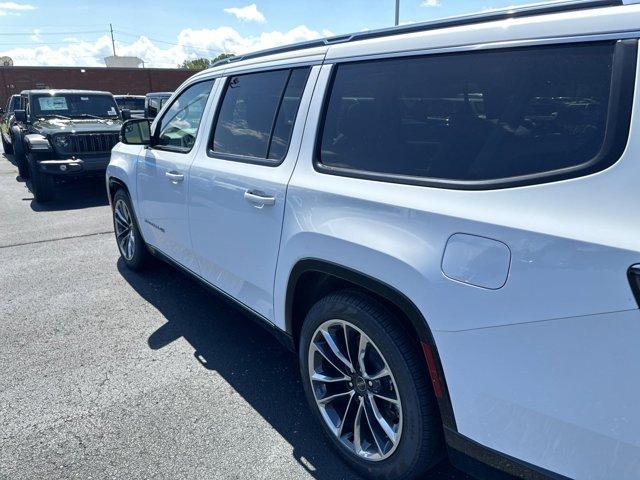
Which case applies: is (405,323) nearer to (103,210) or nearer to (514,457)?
(514,457)

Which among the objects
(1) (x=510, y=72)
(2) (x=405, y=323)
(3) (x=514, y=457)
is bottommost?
(3) (x=514, y=457)

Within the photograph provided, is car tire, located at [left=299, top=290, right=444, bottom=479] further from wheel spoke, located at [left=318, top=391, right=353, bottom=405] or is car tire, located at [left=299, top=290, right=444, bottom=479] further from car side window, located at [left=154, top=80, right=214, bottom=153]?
car side window, located at [left=154, top=80, right=214, bottom=153]

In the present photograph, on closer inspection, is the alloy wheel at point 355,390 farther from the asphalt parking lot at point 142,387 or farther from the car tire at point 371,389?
the asphalt parking lot at point 142,387

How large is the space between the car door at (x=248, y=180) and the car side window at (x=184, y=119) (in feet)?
0.98

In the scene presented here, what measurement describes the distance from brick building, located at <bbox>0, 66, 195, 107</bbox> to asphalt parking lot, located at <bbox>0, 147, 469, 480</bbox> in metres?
37.3

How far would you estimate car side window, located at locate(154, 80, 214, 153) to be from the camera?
3.44m

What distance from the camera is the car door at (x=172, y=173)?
11.1 feet

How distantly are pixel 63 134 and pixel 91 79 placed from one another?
3478cm

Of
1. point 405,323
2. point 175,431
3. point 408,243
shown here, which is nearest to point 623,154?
point 408,243

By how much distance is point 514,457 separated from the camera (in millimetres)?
1592

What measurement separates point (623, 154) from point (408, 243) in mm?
725

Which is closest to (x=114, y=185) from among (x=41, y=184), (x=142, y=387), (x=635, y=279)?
(x=142, y=387)

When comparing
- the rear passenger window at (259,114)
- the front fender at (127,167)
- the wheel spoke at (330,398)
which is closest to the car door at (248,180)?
the rear passenger window at (259,114)

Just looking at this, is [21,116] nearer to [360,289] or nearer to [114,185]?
[114,185]
